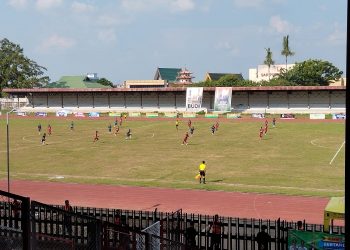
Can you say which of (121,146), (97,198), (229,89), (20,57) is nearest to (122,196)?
(97,198)

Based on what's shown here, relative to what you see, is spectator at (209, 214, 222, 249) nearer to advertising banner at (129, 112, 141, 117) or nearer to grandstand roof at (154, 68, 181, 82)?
advertising banner at (129, 112, 141, 117)

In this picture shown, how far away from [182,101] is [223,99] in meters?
10.2

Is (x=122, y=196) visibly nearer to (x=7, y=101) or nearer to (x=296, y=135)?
(x=296, y=135)

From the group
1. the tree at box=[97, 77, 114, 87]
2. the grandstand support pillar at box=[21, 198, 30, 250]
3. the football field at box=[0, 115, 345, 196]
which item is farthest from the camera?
the tree at box=[97, 77, 114, 87]

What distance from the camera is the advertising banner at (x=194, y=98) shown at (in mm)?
82500

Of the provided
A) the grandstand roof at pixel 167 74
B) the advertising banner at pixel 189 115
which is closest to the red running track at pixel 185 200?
the advertising banner at pixel 189 115

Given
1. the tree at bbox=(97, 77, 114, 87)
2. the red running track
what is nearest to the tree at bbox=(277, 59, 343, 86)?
the tree at bbox=(97, 77, 114, 87)

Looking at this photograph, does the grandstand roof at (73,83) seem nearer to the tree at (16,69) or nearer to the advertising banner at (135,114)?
the tree at (16,69)

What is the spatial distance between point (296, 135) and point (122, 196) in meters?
30.8

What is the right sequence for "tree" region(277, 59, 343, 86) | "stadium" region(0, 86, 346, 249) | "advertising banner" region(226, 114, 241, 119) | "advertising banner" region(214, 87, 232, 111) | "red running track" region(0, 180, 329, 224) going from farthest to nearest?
1. "tree" region(277, 59, 343, 86)
2. "advertising banner" region(214, 87, 232, 111)
3. "advertising banner" region(226, 114, 241, 119)
4. "red running track" region(0, 180, 329, 224)
5. "stadium" region(0, 86, 346, 249)

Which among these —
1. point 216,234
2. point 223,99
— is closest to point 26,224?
point 216,234

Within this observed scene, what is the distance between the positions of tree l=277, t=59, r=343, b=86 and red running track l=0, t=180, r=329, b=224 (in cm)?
9291

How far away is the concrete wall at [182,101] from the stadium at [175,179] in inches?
40.8

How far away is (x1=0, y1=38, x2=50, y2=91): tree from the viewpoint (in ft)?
417
